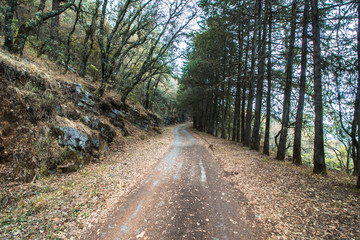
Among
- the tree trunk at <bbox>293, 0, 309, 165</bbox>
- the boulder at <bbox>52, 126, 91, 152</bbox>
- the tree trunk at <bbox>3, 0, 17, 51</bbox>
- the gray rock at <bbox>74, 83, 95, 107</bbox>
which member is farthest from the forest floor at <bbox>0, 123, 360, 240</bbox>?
the tree trunk at <bbox>3, 0, 17, 51</bbox>

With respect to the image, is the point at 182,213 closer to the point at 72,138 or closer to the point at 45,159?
the point at 45,159

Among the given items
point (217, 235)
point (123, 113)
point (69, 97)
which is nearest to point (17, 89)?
point (69, 97)

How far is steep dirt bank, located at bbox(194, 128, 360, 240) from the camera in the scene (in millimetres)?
3219

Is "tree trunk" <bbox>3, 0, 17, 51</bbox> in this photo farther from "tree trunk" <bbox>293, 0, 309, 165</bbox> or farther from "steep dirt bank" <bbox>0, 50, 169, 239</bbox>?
"tree trunk" <bbox>293, 0, 309, 165</bbox>

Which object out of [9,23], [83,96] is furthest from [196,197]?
[9,23]

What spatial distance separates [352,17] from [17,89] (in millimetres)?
11008

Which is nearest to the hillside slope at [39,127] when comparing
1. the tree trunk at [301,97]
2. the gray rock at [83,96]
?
the gray rock at [83,96]

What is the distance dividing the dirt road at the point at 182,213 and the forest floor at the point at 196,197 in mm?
75

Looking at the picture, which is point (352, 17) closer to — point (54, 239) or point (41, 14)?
point (54, 239)

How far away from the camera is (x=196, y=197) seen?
14.8 feet

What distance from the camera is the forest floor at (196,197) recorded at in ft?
10.4

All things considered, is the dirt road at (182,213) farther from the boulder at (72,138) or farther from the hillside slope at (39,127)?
the boulder at (72,138)

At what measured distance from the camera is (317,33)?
20.6 feet

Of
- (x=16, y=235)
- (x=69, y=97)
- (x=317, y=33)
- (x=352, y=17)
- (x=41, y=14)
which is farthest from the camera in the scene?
(x=69, y=97)
